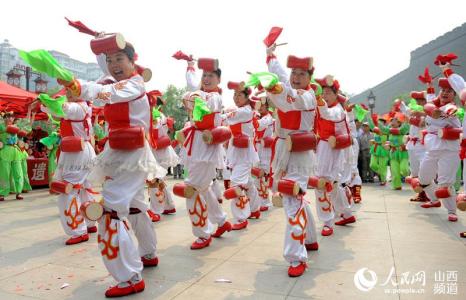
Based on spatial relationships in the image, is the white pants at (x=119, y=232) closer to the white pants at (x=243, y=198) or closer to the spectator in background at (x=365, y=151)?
the white pants at (x=243, y=198)

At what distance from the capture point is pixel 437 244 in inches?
174

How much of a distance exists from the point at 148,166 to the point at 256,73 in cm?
118

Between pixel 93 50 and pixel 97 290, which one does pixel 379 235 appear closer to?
pixel 97 290

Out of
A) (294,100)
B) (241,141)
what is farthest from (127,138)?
(241,141)

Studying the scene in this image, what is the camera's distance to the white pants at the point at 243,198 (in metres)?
5.54

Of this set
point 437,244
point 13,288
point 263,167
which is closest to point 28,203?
point 263,167

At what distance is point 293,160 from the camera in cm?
377

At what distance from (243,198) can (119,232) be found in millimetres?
2774

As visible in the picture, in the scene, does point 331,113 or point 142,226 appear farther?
point 331,113

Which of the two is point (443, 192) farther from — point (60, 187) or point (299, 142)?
point (60, 187)

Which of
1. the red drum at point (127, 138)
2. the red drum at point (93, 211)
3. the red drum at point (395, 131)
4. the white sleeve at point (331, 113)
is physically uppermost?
the white sleeve at point (331, 113)

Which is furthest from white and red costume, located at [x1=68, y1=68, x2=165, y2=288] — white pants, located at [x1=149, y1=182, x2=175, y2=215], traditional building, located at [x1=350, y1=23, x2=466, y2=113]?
traditional building, located at [x1=350, y1=23, x2=466, y2=113]

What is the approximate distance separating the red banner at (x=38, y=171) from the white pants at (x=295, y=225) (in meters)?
9.04

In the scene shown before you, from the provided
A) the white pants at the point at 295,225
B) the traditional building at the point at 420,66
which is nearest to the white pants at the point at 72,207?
the white pants at the point at 295,225
